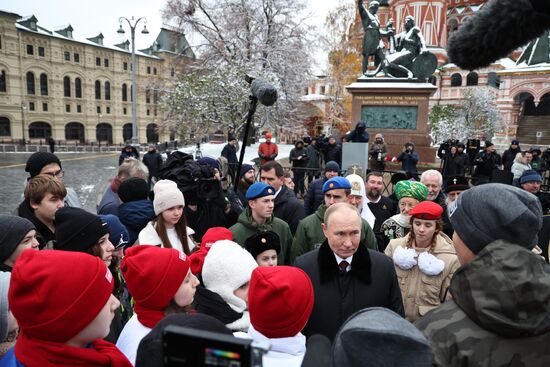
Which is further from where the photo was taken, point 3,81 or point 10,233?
point 3,81

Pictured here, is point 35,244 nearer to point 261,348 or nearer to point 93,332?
point 93,332

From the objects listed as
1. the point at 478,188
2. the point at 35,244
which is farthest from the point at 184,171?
the point at 478,188

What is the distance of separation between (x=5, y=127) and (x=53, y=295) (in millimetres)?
61723

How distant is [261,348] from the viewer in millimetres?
743

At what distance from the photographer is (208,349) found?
781 mm

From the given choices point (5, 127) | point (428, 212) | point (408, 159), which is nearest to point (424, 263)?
point (428, 212)

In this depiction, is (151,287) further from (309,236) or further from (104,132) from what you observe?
(104,132)

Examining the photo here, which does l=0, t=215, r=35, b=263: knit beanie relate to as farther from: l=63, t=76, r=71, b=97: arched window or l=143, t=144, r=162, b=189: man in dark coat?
l=63, t=76, r=71, b=97: arched window

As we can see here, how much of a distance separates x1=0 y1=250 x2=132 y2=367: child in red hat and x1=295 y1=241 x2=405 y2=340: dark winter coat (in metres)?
1.44

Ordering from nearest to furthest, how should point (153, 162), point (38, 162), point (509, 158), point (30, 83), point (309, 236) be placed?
point (309, 236) < point (38, 162) < point (153, 162) < point (509, 158) < point (30, 83)

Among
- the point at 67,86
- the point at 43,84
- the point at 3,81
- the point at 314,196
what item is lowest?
the point at 314,196

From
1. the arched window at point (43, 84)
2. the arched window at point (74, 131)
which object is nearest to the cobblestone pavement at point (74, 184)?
the arched window at point (74, 131)

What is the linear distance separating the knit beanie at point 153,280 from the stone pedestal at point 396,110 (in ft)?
47.4

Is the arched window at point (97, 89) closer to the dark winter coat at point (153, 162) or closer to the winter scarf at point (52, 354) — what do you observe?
the dark winter coat at point (153, 162)
